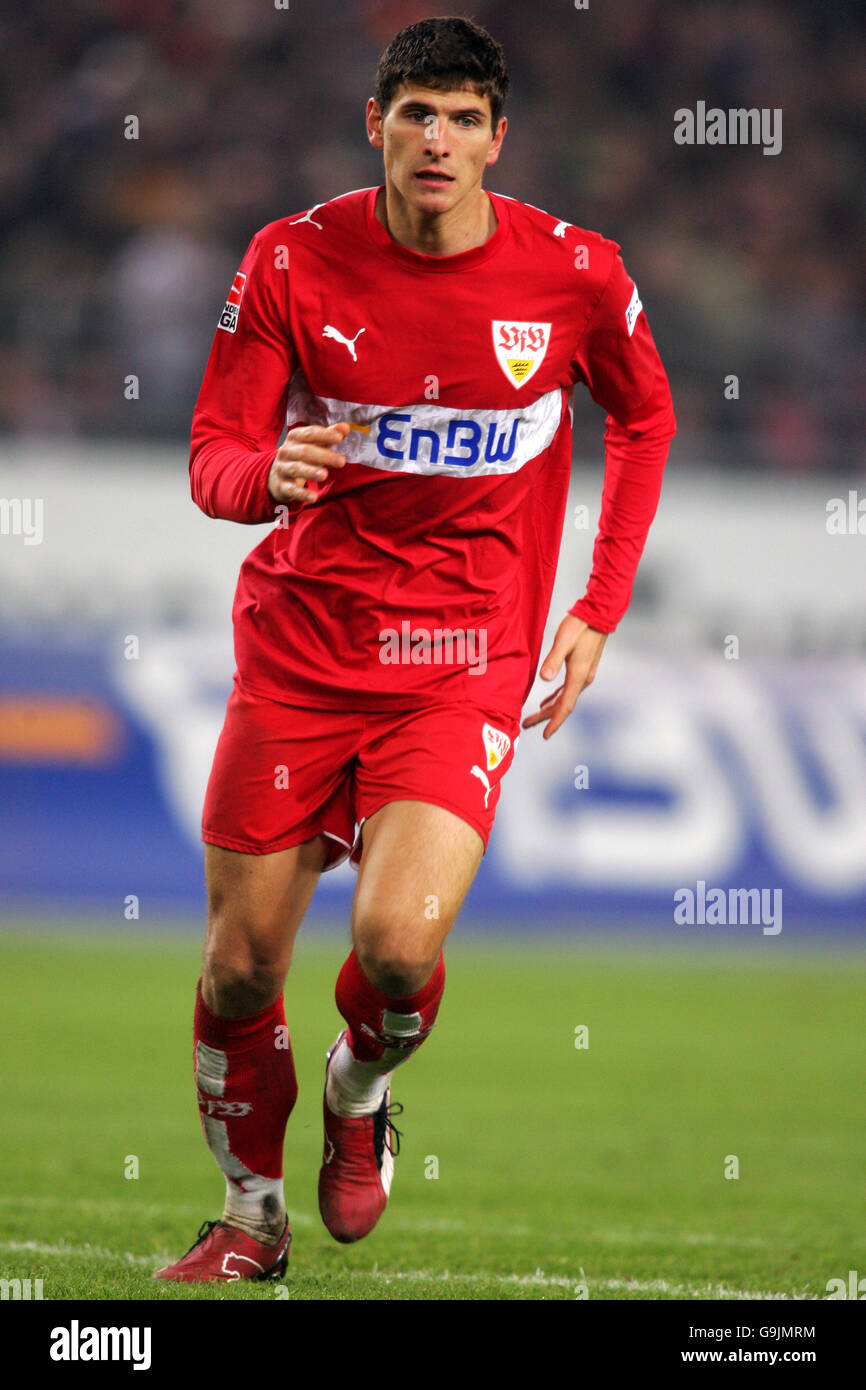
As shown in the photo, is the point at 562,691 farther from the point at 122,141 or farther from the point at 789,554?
the point at 122,141

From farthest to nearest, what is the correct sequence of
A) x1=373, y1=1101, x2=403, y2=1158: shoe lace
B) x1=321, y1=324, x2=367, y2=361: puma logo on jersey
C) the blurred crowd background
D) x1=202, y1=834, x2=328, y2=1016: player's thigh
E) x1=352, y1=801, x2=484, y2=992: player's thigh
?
the blurred crowd background
x1=373, y1=1101, x2=403, y2=1158: shoe lace
x1=202, y1=834, x2=328, y2=1016: player's thigh
x1=321, y1=324, x2=367, y2=361: puma logo on jersey
x1=352, y1=801, x2=484, y2=992: player's thigh

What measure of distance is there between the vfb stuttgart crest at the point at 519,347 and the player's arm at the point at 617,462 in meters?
0.19

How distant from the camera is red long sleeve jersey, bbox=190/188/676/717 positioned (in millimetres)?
3930

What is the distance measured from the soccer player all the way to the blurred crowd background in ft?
24.2

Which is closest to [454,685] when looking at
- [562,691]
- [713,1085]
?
[562,691]

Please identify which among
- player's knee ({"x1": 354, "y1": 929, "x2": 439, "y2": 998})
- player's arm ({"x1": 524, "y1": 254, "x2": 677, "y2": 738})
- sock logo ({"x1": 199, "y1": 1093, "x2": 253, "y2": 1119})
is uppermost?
player's arm ({"x1": 524, "y1": 254, "x2": 677, "y2": 738})

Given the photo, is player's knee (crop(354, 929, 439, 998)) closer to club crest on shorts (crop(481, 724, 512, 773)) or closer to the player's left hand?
club crest on shorts (crop(481, 724, 512, 773))

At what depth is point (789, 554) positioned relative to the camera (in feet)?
37.4

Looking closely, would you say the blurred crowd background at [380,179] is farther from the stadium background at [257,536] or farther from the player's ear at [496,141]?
the player's ear at [496,141]

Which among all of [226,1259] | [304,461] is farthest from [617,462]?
[226,1259]

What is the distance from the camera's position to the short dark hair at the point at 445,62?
151 inches

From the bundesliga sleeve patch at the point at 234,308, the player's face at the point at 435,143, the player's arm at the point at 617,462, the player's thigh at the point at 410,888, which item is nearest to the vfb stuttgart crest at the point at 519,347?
the player's arm at the point at 617,462

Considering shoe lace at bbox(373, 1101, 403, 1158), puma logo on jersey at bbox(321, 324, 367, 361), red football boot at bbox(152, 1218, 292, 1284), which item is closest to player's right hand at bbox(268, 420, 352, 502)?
puma logo on jersey at bbox(321, 324, 367, 361)

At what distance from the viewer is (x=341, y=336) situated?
3.92 meters
